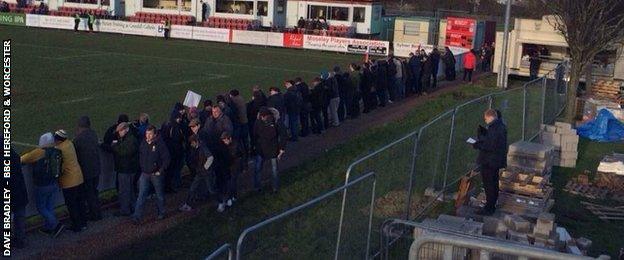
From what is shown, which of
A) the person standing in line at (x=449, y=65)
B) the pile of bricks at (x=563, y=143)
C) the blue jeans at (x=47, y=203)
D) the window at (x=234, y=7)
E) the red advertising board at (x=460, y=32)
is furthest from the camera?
the window at (x=234, y=7)

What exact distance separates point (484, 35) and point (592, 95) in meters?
17.1

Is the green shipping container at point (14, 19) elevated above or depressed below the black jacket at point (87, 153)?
above

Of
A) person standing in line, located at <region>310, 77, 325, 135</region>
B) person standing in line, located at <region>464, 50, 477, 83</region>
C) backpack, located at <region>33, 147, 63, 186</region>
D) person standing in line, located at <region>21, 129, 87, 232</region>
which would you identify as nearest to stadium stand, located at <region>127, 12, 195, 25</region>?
person standing in line, located at <region>464, 50, 477, 83</region>

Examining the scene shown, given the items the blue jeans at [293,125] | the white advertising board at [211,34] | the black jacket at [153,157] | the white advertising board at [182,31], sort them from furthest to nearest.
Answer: the white advertising board at [182,31], the white advertising board at [211,34], the blue jeans at [293,125], the black jacket at [153,157]

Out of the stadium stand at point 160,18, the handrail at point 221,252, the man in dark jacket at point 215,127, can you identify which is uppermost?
the stadium stand at point 160,18

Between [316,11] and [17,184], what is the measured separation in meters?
41.6

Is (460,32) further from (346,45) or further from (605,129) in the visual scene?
(605,129)

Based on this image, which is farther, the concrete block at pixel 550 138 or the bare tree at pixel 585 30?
the bare tree at pixel 585 30

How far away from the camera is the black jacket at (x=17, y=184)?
9414 mm

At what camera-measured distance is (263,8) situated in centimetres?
5097

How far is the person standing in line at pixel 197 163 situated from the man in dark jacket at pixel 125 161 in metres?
0.84

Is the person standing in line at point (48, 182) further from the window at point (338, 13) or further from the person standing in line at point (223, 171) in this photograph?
the window at point (338, 13)

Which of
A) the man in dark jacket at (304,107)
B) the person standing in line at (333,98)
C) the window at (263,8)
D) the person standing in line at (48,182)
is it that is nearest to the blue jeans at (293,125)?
the man in dark jacket at (304,107)

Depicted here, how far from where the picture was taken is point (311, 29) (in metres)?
48.6
